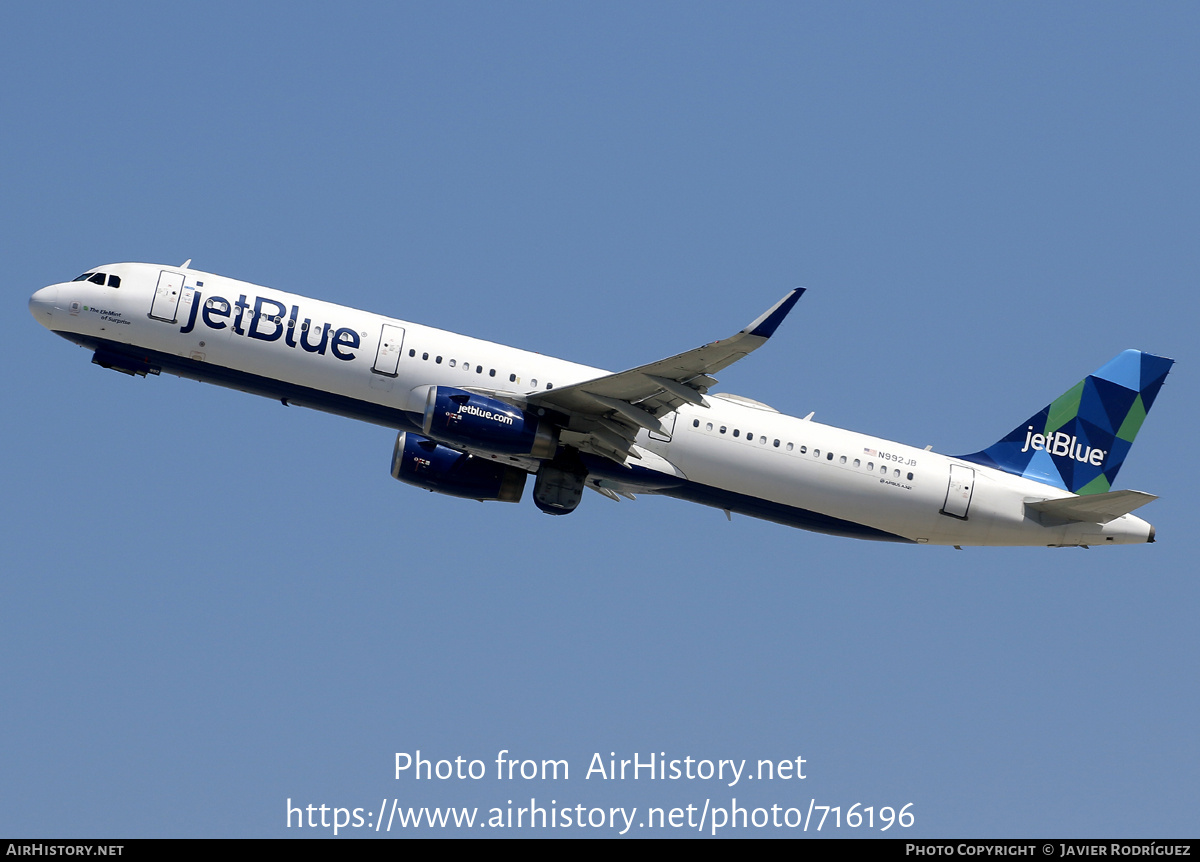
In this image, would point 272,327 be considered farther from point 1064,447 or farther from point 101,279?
point 1064,447

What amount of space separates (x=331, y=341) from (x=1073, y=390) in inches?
1024

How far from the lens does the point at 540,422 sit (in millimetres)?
40469

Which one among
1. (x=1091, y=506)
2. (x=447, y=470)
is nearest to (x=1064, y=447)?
(x=1091, y=506)

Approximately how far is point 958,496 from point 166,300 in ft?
85.1

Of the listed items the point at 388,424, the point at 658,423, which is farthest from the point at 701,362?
the point at 388,424

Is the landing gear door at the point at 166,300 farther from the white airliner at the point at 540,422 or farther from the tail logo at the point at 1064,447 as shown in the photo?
the tail logo at the point at 1064,447

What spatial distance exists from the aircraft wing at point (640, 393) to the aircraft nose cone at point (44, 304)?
15095 mm

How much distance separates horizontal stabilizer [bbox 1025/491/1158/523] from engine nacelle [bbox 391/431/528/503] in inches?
674

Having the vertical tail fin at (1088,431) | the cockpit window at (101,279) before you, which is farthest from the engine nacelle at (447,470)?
the vertical tail fin at (1088,431)

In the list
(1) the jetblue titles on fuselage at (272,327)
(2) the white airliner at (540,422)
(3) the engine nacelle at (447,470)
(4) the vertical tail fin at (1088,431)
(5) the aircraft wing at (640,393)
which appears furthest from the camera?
(4) the vertical tail fin at (1088,431)

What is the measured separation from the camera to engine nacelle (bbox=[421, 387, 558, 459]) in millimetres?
39125

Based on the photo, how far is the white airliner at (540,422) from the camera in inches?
1586

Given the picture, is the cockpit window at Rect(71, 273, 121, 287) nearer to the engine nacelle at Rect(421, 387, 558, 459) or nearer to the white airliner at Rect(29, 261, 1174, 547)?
the white airliner at Rect(29, 261, 1174, 547)
